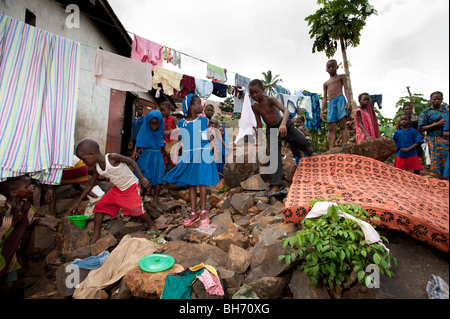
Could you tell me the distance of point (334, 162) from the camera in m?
3.37

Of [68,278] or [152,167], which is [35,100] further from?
[68,278]

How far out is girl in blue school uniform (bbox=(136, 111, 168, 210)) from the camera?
3969 mm

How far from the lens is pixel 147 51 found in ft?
17.7

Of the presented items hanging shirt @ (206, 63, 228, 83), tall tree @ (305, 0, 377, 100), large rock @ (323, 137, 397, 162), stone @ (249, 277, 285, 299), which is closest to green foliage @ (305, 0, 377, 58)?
tall tree @ (305, 0, 377, 100)

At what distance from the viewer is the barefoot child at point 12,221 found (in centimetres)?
233

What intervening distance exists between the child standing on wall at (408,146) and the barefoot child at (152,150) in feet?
15.4

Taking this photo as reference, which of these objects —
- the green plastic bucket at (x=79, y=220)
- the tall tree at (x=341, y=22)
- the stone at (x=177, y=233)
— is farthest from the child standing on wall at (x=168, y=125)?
the tall tree at (x=341, y=22)

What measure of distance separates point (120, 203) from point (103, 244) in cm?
53

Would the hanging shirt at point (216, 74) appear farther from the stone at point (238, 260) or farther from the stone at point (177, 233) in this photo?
the stone at point (238, 260)

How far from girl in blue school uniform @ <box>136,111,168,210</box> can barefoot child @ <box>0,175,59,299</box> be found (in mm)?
1624

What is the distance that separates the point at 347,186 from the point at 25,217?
3960mm
